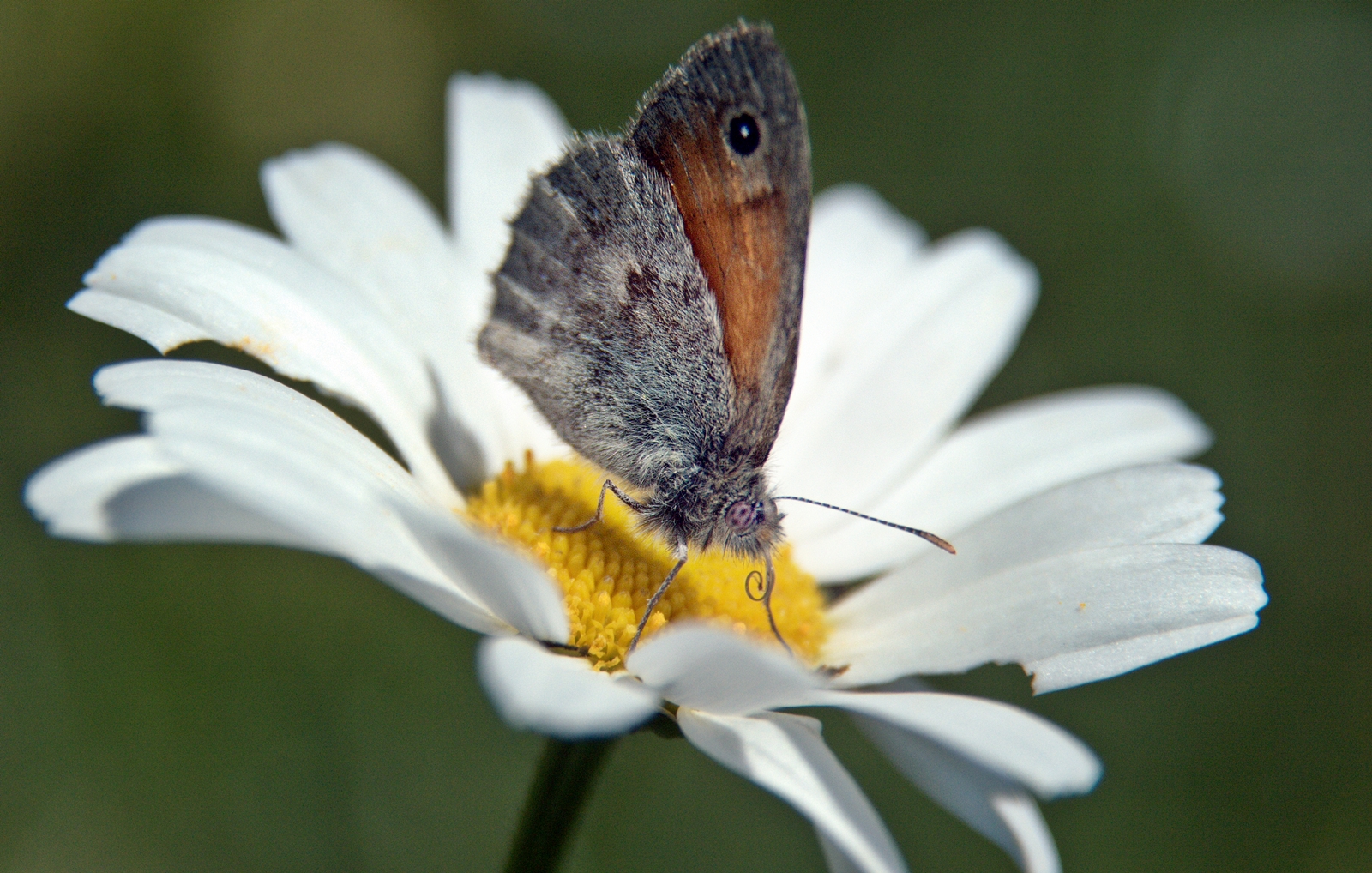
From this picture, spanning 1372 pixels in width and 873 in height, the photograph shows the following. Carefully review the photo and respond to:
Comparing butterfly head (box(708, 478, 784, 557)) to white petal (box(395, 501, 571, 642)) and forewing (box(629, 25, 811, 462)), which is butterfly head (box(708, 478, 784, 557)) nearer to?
forewing (box(629, 25, 811, 462))

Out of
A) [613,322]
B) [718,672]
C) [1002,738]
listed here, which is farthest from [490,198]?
[1002,738]

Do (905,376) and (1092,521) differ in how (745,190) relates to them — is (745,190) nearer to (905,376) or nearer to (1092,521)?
(1092,521)

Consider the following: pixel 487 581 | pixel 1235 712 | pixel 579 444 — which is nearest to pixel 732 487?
pixel 579 444

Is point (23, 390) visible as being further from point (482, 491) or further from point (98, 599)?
point (482, 491)

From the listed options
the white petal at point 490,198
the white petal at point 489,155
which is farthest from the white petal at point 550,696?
the white petal at point 489,155

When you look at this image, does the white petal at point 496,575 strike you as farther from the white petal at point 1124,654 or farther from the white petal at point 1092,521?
the white petal at point 1092,521
